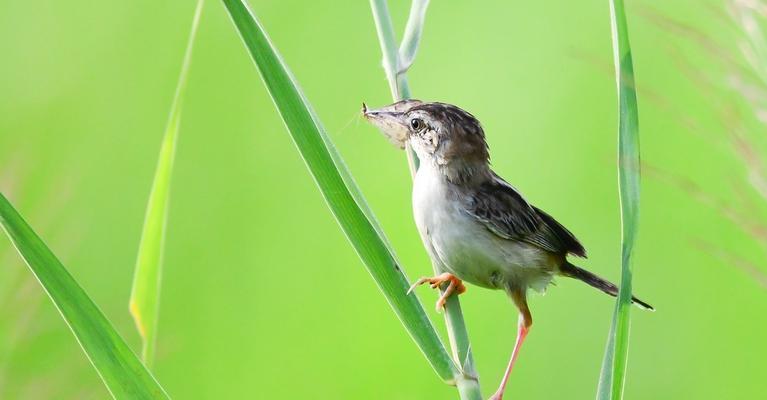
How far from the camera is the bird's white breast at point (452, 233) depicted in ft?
6.55

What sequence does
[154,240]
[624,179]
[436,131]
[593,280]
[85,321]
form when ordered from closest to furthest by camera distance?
[85,321] < [624,179] < [154,240] < [436,131] < [593,280]

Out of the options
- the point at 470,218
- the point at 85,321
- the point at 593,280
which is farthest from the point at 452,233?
the point at 85,321

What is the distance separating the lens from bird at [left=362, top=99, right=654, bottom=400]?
1.98 metres

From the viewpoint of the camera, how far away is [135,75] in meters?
5.38

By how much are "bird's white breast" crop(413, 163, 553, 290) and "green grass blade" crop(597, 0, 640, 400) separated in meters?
0.53

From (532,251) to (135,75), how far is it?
3.71 m

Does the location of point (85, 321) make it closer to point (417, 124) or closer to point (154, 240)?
point (154, 240)

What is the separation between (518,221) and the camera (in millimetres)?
2143

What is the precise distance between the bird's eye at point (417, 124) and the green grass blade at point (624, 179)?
53 cm

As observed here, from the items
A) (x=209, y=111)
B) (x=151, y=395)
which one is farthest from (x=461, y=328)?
(x=209, y=111)

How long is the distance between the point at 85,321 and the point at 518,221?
106 centimetres

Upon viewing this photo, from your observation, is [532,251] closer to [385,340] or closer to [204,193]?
[385,340]

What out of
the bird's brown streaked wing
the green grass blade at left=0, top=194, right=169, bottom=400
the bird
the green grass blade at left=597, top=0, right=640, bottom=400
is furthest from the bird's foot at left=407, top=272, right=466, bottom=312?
the green grass blade at left=0, top=194, right=169, bottom=400

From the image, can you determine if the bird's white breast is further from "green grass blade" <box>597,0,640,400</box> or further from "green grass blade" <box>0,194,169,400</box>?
"green grass blade" <box>0,194,169,400</box>
